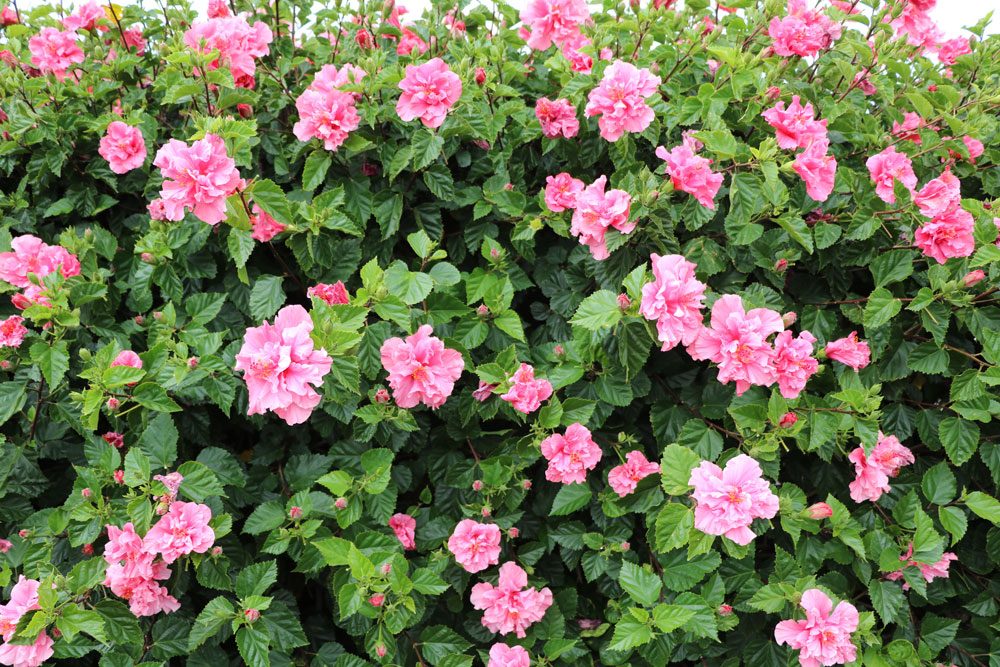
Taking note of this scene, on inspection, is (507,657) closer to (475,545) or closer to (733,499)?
(475,545)

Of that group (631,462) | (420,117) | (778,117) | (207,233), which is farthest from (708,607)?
(207,233)

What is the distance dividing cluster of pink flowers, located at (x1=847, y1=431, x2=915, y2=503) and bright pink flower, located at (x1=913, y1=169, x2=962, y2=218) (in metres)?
0.63

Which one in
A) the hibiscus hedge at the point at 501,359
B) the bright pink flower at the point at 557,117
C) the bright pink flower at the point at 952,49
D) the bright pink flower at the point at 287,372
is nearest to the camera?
the bright pink flower at the point at 287,372

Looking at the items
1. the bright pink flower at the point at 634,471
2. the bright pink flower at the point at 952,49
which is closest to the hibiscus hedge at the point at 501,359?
the bright pink flower at the point at 634,471

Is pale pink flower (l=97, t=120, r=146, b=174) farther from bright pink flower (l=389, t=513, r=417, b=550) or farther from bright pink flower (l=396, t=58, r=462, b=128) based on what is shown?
bright pink flower (l=389, t=513, r=417, b=550)

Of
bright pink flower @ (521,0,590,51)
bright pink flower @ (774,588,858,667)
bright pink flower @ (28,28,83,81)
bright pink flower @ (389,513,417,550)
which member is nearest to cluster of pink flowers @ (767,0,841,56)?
bright pink flower @ (521,0,590,51)

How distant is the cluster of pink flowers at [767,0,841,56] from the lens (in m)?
2.27

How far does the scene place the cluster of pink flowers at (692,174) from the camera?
1929mm

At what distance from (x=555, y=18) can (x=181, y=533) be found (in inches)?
74.3

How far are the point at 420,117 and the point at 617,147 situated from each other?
579mm

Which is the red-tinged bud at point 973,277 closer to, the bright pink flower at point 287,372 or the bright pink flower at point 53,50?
the bright pink flower at point 287,372

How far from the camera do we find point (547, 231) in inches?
93.4

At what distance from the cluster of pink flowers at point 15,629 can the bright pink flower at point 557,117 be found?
1.78m

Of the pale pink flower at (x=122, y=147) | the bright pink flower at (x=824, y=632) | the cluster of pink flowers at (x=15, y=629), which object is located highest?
the pale pink flower at (x=122, y=147)
